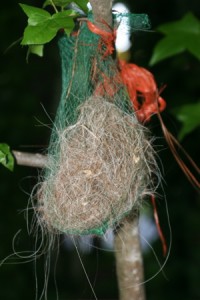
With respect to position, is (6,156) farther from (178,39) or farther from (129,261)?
(178,39)

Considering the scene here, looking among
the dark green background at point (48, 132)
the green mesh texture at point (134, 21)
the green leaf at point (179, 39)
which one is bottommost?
the dark green background at point (48, 132)

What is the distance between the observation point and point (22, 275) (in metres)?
2.67

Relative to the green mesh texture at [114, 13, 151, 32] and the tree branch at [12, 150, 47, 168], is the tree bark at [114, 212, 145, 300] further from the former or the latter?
the green mesh texture at [114, 13, 151, 32]

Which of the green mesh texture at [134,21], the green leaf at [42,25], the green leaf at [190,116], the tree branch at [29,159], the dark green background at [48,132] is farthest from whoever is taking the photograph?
the dark green background at [48,132]

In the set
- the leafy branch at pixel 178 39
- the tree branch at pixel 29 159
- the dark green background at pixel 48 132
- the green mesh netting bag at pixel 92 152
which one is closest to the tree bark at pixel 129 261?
the green mesh netting bag at pixel 92 152

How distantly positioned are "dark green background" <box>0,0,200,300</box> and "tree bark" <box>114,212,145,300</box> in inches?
26.3

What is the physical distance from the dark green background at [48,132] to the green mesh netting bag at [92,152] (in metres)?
0.76

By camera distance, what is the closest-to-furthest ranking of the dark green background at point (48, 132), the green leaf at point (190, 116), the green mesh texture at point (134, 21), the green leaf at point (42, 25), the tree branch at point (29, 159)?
1. the green leaf at point (42, 25)
2. the green mesh texture at point (134, 21)
3. the tree branch at point (29, 159)
4. the green leaf at point (190, 116)
5. the dark green background at point (48, 132)

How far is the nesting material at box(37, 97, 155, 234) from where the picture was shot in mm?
983

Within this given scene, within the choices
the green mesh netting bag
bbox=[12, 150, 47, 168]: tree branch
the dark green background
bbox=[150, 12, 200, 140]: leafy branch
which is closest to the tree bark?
the green mesh netting bag

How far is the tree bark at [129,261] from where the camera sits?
1.20 meters

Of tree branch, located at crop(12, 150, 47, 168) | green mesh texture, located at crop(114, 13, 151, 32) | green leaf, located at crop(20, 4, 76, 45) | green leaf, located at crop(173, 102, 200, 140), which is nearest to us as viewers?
green leaf, located at crop(20, 4, 76, 45)

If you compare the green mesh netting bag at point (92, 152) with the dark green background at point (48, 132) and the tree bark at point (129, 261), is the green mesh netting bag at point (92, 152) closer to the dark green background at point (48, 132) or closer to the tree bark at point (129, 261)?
the tree bark at point (129, 261)

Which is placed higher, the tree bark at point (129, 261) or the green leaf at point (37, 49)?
the green leaf at point (37, 49)
